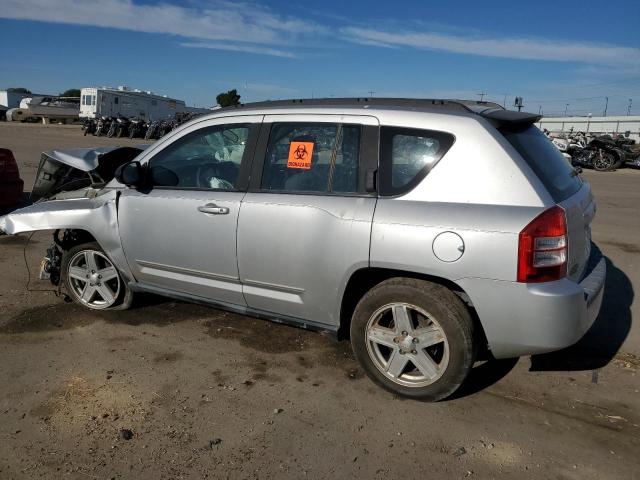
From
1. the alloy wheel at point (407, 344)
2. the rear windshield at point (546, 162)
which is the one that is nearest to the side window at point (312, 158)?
the alloy wheel at point (407, 344)

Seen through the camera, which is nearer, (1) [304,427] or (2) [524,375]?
(1) [304,427]

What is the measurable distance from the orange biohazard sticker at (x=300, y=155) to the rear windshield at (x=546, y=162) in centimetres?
124

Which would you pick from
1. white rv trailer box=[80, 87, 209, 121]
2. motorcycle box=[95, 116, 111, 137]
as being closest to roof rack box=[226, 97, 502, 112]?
motorcycle box=[95, 116, 111, 137]

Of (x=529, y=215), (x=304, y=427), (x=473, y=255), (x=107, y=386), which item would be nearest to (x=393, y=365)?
(x=304, y=427)

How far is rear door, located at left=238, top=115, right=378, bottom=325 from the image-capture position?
10.9ft

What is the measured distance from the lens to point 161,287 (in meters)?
4.29

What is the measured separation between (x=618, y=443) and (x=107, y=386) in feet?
10.2

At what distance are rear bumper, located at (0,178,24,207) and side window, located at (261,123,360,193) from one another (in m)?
6.17

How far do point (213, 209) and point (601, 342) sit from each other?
3.21 metres

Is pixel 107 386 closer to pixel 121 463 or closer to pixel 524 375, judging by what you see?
pixel 121 463

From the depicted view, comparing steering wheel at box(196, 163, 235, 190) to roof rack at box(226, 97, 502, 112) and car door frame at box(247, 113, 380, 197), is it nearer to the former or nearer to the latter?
car door frame at box(247, 113, 380, 197)

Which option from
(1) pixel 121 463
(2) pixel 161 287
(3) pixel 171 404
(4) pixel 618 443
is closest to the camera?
(1) pixel 121 463

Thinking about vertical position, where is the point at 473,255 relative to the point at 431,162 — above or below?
below

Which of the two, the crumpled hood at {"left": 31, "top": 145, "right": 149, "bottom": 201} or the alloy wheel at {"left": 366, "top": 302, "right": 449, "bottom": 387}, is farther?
the crumpled hood at {"left": 31, "top": 145, "right": 149, "bottom": 201}
